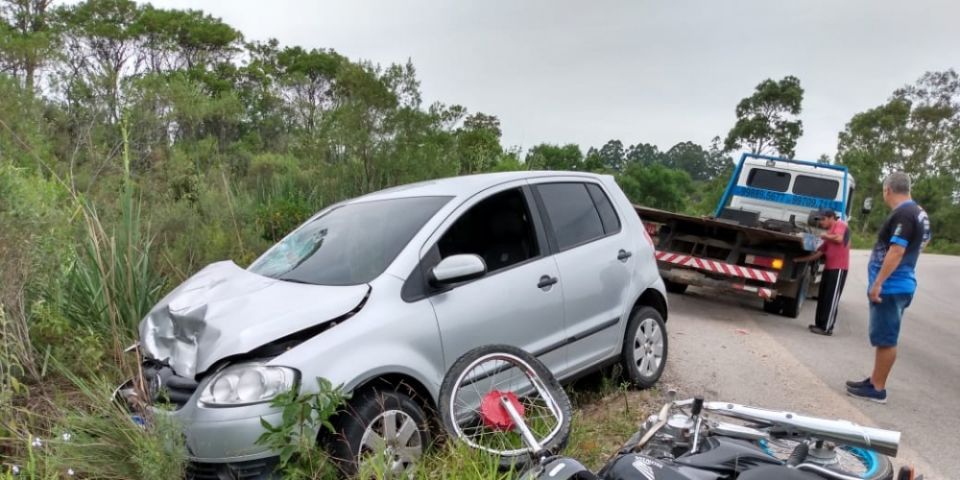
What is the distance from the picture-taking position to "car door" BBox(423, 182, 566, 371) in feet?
12.2

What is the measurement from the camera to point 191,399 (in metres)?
3.02

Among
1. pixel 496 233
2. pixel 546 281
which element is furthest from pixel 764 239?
pixel 496 233

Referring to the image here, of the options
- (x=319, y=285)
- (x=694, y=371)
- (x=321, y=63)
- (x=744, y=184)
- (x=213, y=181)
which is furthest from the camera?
(x=321, y=63)

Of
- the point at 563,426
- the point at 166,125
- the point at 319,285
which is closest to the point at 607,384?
the point at 563,426

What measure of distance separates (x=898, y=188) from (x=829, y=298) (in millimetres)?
3373

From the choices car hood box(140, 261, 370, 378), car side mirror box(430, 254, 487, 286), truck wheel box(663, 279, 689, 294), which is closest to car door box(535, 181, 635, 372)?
car side mirror box(430, 254, 487, 286)

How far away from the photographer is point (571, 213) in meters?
4.84

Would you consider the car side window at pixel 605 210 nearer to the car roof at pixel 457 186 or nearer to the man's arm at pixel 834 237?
the car roof at pixel 457 186

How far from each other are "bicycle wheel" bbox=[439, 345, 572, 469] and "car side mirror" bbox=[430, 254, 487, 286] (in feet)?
1.63

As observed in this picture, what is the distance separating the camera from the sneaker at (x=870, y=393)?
5.59 meters

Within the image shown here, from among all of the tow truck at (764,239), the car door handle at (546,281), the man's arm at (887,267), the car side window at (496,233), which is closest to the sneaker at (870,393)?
the man's arm at (887,267)

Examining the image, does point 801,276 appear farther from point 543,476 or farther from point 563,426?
point 543,476

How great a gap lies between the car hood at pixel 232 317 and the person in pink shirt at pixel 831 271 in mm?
7339

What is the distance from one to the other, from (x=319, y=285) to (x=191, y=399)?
3.03 ft
